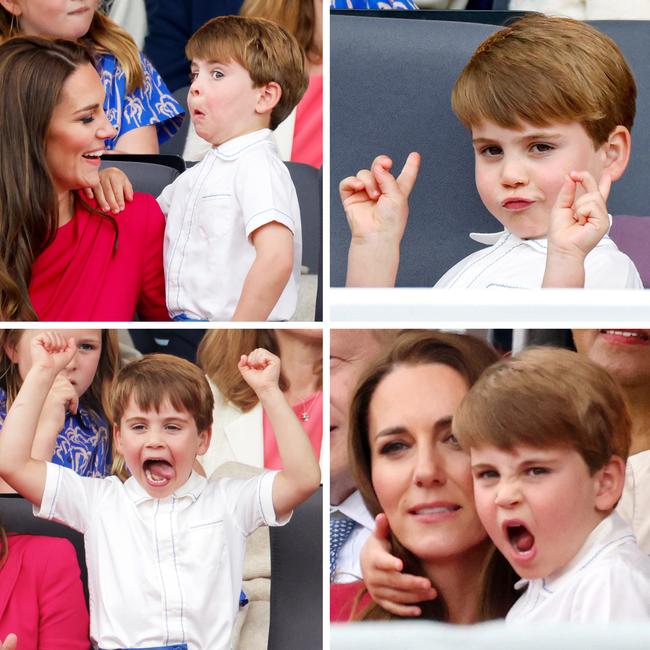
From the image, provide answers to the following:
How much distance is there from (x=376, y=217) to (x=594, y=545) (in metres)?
0.42

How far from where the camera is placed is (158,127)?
3.98 ft

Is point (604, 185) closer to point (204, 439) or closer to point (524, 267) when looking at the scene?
point (524, 267)

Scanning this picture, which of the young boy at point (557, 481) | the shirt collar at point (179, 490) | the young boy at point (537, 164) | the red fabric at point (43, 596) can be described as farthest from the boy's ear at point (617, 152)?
the red fabric at point (43, 596)

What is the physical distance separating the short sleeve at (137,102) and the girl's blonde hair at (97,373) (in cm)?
22

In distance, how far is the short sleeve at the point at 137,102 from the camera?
46.1 inches

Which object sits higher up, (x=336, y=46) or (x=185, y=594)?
(x=336, y=46)

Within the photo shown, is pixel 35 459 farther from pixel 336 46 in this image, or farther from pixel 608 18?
pixel 608 18

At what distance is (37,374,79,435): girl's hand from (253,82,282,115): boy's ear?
36cm

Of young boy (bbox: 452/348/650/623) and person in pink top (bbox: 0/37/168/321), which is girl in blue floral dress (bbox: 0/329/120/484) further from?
young boy (bbox: 452/348/650/623)

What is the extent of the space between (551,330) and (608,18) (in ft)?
1.51

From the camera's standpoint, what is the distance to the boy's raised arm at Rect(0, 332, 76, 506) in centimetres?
113

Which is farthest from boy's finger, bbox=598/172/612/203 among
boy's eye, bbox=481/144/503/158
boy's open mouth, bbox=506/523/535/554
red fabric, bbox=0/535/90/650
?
red fabric, bbox=0/535/90/650

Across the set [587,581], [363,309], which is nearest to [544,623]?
[587,581]

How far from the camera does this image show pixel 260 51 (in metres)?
1.15
